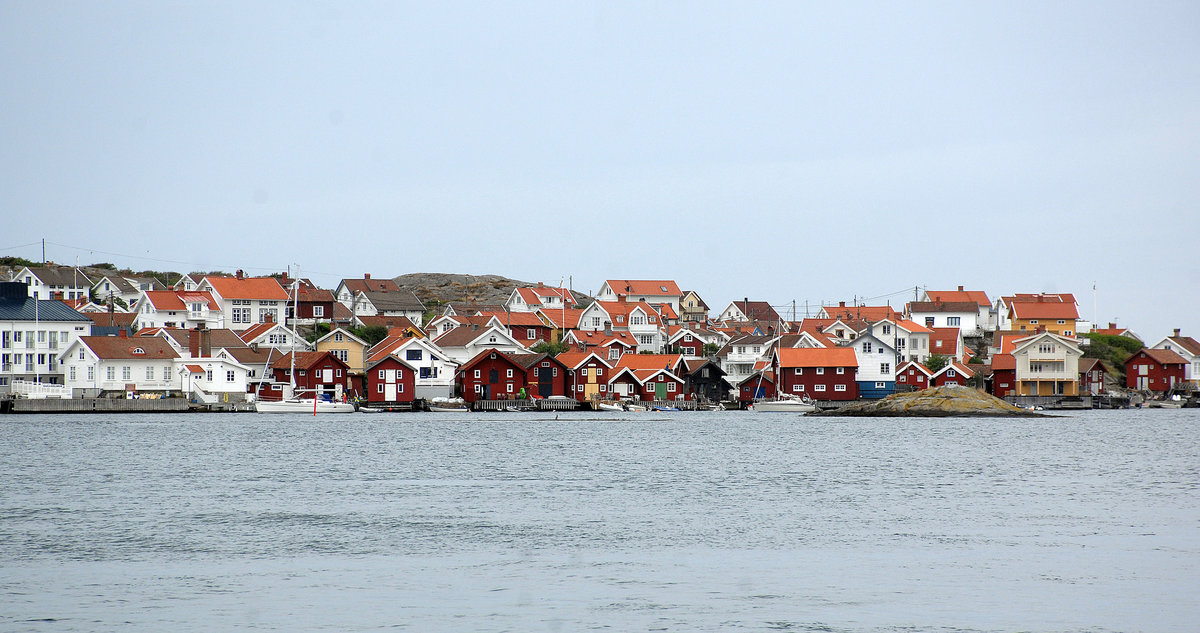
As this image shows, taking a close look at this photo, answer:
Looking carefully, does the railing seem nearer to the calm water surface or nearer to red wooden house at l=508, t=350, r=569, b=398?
the calm water surface

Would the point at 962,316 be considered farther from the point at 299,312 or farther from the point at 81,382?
the point at 81,382

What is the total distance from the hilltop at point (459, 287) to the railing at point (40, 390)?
64694 mm

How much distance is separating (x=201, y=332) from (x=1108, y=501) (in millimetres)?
62214

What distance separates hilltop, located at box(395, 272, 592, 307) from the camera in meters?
148

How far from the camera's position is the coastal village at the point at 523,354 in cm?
7794

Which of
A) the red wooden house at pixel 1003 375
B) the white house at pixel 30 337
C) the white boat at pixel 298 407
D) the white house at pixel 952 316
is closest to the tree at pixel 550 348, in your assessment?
the white boat at pixel 298 407

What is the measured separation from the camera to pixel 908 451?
5131cm

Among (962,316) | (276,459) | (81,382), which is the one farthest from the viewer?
(962,316)

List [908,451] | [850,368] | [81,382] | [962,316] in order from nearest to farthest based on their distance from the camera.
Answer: [908,451], [81,382], [850,368], [962,316]

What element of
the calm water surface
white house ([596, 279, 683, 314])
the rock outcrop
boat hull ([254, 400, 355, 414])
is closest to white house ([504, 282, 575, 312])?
white house ([596, 279, 683, 314])

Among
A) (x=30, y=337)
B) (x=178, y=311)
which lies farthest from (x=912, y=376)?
(x=30, y=337)

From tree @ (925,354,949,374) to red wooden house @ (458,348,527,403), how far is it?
32569 mm

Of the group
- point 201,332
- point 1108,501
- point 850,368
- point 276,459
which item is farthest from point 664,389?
point 1108,501

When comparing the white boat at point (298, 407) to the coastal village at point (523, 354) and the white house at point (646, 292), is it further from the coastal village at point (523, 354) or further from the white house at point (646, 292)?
the white house at point (646, 292)
